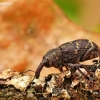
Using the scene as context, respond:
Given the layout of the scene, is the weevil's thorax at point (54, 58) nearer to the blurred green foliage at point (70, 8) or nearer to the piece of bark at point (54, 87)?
the piece of bark at point (54, 87)

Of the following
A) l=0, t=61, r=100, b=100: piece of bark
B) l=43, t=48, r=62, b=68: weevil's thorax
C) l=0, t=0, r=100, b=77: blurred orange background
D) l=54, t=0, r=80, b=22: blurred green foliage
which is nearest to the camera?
l=0, t=61, r=100, b=100: piece of bark

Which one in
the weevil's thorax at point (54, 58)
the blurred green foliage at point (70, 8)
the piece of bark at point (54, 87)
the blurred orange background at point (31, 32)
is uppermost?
the blurred green foliage at point (70, 8)

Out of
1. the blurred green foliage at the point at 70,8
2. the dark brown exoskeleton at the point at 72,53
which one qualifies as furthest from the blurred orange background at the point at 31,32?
the dark brown exoskeleton at the point at 72,53

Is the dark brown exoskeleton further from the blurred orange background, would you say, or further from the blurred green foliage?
the blurred green foliage

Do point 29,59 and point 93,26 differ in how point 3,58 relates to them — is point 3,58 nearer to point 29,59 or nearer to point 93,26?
point 29,59

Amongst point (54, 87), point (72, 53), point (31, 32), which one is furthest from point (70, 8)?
point (54, 87)

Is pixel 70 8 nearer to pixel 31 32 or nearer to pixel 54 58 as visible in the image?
pixel 31 32

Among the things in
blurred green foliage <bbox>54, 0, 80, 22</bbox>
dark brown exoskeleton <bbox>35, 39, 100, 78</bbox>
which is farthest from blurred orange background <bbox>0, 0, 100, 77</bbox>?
dark brown exoskeleton <bbox>35, 39, 100, 78</bbox>
